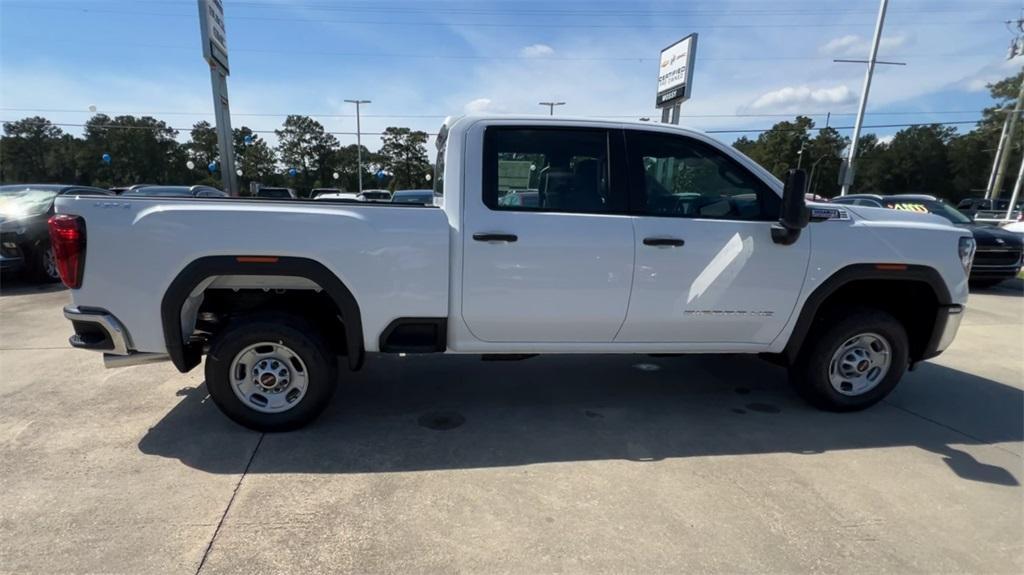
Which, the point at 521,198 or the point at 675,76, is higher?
the point at 675,76

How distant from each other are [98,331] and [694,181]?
12.6ft

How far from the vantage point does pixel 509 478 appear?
2910 mm

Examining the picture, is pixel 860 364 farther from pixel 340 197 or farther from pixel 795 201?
pixel 340 197

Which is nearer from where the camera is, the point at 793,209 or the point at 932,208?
the point at 793,209

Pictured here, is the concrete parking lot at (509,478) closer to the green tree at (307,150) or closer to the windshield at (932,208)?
the windshield at (932,208)

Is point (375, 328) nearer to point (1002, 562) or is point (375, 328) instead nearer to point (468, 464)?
point (468, 464)

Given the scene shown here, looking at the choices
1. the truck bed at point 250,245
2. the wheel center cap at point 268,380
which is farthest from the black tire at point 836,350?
the wheel center cap at point 268,380

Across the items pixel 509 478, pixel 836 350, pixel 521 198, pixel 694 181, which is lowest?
pixel 509 478

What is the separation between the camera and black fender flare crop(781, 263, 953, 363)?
349 centimetres

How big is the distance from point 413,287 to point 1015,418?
15.3ft

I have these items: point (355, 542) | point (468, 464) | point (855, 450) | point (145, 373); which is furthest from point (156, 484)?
point (855, 450)

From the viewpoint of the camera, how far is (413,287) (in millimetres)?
3096

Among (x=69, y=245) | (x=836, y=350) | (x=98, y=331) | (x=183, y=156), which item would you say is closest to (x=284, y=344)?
(x=98, y=331)

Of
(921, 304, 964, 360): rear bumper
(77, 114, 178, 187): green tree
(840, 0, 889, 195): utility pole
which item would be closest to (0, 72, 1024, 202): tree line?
(77, 114, 178, 187): green tree
